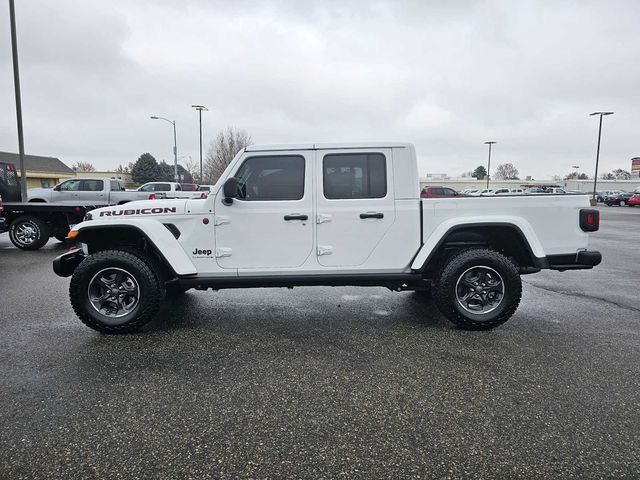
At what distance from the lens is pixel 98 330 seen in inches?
166

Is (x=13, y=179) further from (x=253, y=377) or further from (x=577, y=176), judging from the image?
(x=577, y=176)

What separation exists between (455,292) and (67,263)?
4.18 meters

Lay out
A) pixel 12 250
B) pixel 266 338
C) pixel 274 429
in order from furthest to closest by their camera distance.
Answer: pixel 12 250, pixel 266 338, pixel 274 429

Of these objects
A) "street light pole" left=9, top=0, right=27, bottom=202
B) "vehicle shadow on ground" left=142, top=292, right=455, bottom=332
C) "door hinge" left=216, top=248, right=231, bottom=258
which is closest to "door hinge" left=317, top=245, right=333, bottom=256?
"vehicle shadow on ground" left=142, top=292, right=455, bottom=332

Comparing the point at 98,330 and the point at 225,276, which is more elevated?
the point at 225,276

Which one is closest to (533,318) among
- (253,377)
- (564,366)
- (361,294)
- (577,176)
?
(564,366)

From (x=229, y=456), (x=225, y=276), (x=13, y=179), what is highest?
(x=13, y=179)

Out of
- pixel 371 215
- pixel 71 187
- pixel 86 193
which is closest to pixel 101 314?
pixel 371 215

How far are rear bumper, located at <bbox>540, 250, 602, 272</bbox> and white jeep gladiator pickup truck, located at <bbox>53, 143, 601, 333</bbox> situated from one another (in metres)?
0.01

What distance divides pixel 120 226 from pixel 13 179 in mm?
10259

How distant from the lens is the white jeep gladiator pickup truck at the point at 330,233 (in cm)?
429

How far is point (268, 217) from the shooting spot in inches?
170

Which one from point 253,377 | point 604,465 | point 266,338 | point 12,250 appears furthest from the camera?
point 12,250

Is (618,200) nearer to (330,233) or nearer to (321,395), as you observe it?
(330,233)
